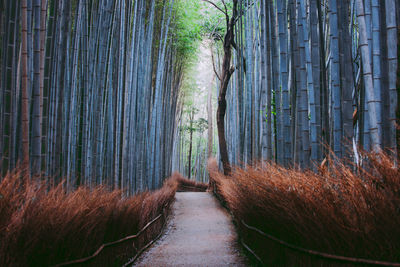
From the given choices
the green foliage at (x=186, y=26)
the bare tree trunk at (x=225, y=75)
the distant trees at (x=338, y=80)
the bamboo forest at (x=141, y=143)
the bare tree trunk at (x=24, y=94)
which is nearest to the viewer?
the bamboo forest at (x=141, y=143)

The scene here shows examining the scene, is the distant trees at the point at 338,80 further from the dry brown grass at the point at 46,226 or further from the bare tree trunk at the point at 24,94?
the bare tree trunk at the point at 24,94

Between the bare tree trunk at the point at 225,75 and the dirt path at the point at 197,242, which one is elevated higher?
the bare tree trunk at the point at 225,75

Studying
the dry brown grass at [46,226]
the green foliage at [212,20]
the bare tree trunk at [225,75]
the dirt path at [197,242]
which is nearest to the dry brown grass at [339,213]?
the dirt path at [197,242]

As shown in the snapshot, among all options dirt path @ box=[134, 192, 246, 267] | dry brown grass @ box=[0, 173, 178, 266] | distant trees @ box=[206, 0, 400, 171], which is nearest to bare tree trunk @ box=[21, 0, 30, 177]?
dry brown grass @ box=[0, 173, 178, 266]

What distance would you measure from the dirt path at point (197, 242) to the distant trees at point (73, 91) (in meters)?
0.94

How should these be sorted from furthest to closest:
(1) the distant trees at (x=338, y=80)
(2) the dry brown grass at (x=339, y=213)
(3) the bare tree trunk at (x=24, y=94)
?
1. (3) the bare tree trunk at (x=24, y=94)
2. (1) the distant trees at (x=338, y=80)
3. (2) the dry brown grass at (x=339, y=213)

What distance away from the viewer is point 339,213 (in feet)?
5.52

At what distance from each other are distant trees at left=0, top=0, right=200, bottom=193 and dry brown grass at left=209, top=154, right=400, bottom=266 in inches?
62.6

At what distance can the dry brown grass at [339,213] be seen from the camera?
1.46 meters

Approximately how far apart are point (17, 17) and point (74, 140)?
137 cm

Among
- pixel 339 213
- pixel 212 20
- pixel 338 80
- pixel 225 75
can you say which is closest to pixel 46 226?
pixel 339 213

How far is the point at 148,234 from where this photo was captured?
165 inches

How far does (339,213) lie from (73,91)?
297 centimetres

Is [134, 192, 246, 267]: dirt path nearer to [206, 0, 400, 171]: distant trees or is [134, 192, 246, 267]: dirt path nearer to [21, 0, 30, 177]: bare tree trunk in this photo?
[206, 0, 400, 171]: distant trees
